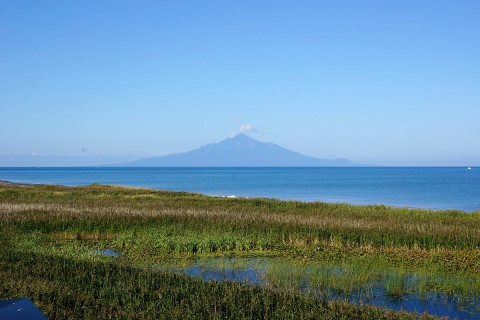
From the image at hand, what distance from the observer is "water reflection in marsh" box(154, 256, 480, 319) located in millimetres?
12852

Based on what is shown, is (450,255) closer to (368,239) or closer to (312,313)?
(368,239)

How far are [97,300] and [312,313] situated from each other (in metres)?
4.94

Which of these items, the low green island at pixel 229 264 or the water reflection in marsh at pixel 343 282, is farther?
the water reflection in marsh at pixel 343 282

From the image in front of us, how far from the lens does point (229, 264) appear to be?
690 inches

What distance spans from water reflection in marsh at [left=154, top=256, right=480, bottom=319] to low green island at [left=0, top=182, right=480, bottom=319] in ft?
0.17

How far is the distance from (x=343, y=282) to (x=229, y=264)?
4778 mm

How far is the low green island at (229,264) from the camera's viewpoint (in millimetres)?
10797

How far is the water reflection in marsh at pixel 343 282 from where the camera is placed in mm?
12852

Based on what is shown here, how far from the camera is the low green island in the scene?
10797 mm

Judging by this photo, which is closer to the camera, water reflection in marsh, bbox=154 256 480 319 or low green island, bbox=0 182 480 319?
low green island, bbox=0 182 480 319

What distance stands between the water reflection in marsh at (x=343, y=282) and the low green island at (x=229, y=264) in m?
0.05

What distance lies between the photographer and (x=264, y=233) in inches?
908

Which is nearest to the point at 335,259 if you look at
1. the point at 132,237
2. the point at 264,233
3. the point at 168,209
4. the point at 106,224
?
the point at 264,233

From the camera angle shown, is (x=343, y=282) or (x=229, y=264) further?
(x=229, y=264)
